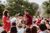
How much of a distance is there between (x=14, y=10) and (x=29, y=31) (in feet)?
57.5

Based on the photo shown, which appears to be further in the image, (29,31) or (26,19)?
(26,19)

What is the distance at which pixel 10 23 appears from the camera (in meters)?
4.09

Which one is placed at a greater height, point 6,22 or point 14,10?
point 6,22

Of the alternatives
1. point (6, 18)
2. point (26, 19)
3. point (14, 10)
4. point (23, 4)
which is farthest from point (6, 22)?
point (23, 4)

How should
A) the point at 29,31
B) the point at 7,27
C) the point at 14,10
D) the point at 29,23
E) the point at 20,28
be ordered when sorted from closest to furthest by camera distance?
the point at 29,31 < the point at 20,28 < the point at 29,23 < the point at 7,27 < the point at 14,10

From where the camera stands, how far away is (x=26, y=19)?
148 inches

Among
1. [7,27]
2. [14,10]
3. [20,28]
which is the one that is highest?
[20,28]

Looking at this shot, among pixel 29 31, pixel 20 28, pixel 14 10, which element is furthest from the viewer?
pixel 14 10

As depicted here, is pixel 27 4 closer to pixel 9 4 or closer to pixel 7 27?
pixel 9 4

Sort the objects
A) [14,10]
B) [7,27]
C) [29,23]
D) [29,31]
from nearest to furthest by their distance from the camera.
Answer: [29,31] → [29,23] → [7,27] → [14,10]

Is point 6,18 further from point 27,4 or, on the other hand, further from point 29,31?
point 27,4

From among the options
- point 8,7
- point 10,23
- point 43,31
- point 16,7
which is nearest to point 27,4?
point 16,7

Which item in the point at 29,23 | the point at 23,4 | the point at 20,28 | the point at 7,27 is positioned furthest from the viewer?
the point at 23,4

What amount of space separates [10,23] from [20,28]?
1.10 m
